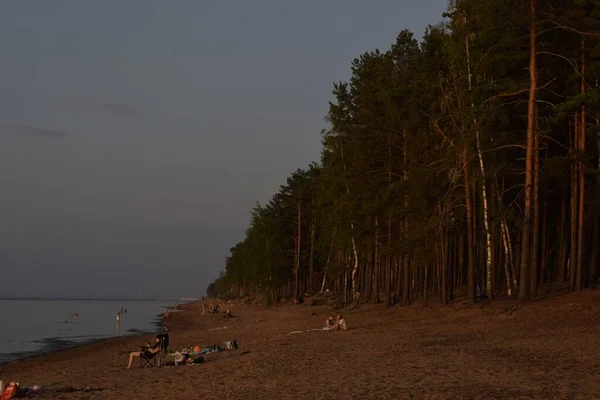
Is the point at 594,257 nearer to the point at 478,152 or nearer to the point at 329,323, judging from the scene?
the point at 478,152

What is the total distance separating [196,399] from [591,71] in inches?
854

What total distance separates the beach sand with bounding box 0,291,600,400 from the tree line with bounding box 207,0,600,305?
3.90 meters

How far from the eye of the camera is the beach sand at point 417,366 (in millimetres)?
12742

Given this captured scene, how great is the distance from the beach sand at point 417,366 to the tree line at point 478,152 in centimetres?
390

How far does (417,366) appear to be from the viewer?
15.4 metres

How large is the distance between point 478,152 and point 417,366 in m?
16.0

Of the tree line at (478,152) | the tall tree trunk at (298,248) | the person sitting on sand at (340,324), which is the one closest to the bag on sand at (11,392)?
the person sitting on sand at (340,324)

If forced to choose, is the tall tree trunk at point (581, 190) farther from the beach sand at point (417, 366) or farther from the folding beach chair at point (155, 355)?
the folding beach chair at point (155, 355)

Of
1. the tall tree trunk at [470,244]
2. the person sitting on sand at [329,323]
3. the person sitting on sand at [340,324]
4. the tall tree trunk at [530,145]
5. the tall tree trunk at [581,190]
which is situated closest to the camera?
the tall tree trunk at [530,145]

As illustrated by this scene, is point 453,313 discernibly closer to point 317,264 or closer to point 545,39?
point 545,39

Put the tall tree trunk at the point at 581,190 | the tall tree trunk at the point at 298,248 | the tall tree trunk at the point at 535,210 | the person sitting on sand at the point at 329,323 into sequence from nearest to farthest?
the tall tree trunk at the point at 535,210, the tall tree trunk at the point at 581,190, the person sitting on sand at the point at 329,323, the tall tree trunk at the point at 298,248

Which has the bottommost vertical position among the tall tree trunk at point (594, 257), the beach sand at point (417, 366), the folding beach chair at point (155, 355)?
the folding beach chair at point (155, 355)

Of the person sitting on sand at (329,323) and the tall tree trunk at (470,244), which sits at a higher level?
the tall tree trunk at (470,244)

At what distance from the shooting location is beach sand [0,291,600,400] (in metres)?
12.7
